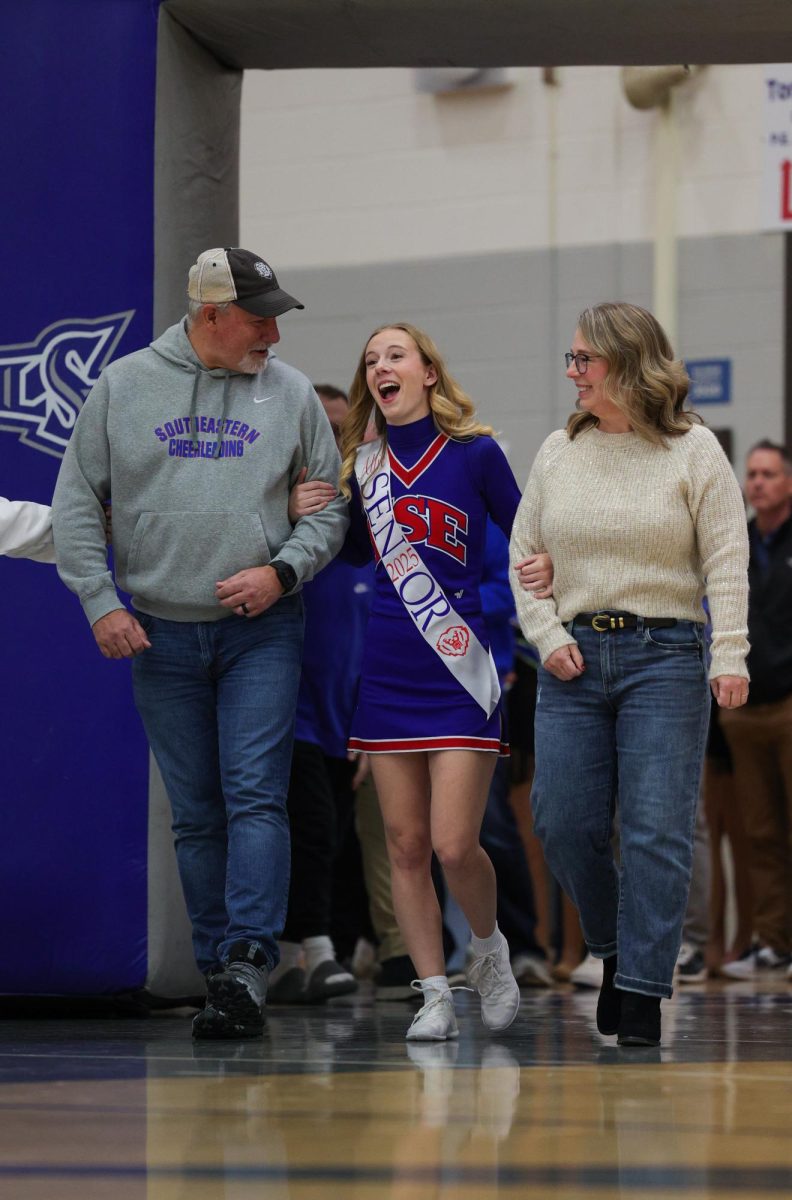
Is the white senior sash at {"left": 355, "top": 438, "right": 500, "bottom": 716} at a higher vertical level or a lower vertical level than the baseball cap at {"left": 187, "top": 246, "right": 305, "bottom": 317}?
lower

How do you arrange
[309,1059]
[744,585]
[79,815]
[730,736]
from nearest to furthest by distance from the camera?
[309,1059] → [744,585] → [79,815] → [730,736]

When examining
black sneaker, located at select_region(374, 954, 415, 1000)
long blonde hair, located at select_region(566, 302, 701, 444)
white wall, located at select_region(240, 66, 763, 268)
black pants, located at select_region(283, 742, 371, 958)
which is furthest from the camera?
white wall, located at select_region(240, 66, 763, 268)

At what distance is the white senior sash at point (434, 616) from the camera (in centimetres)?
430

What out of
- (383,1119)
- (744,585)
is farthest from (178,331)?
(383,1119)

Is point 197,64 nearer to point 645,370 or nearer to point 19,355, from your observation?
point 19,355

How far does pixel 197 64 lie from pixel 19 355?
0.86 m

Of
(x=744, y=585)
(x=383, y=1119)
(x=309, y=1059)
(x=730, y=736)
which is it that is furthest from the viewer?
(x=730, y=736)

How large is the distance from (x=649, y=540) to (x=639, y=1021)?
0.97 m

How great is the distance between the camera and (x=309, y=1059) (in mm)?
3713

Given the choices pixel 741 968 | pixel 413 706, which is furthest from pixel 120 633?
pixel 741 968

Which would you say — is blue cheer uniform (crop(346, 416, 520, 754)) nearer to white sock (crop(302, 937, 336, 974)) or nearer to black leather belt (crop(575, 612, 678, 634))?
black leather belt (crop(575, 612, 678, 634))

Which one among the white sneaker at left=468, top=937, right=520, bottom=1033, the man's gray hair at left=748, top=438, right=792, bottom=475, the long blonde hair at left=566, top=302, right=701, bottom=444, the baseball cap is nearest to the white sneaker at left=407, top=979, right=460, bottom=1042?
the white sneaker at left=468, top=937, right=520, bottom=1033

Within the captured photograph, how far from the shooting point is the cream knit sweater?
13.2ft

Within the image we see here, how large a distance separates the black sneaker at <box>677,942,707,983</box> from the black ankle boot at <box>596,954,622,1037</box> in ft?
8.95
